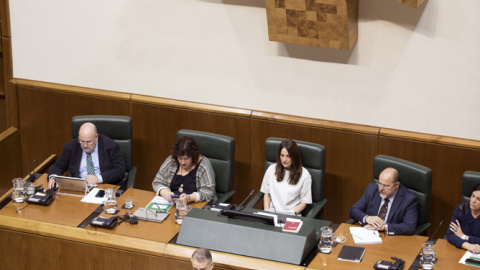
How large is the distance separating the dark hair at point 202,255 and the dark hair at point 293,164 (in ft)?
4.12

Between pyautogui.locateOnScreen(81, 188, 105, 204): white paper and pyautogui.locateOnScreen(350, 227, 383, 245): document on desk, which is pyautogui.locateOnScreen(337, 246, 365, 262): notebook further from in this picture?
pyautogui.locateOnScreen(81, 188, 105, 204): white paper

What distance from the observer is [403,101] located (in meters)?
5.56

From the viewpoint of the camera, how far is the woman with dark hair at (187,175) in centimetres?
540

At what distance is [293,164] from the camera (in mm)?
5438

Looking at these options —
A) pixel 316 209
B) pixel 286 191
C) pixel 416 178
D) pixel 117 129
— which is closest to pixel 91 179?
pixel 117 129

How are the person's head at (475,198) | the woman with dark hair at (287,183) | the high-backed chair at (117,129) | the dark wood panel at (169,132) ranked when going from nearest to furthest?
the person's head at (475,198), the woman with dark hair at (287,183), the high-backed chair at (117,129), the dark wood panel at (169,132)

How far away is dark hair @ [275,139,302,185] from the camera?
5367 millimetres

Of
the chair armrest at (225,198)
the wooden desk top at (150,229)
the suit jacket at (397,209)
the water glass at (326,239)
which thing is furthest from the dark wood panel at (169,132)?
the water glass at (326,239)

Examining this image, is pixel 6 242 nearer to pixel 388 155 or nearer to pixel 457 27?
pixel 388 155

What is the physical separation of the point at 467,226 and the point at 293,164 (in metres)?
1.28

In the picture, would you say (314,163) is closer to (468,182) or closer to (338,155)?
(338,155)

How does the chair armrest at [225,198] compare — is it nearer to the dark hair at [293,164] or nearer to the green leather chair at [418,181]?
the dark hair at [293,164]

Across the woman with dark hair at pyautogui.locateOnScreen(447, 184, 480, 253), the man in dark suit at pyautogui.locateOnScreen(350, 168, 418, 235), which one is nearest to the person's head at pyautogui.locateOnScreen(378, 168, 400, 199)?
the man in dark suit at pyautogui.locateOnScreen(350, 168, 418, 235)

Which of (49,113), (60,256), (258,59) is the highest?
(258,59)
